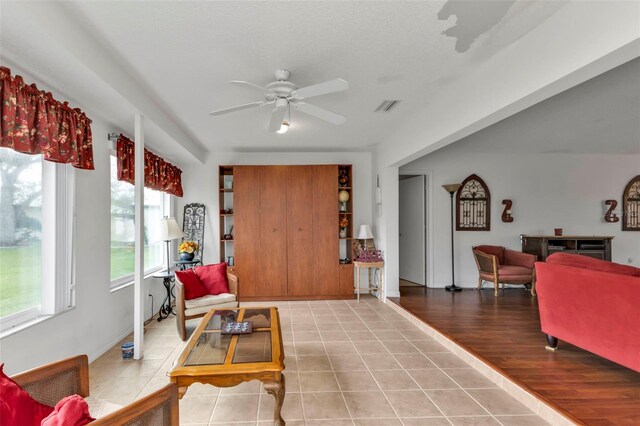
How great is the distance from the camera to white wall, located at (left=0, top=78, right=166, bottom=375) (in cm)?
239

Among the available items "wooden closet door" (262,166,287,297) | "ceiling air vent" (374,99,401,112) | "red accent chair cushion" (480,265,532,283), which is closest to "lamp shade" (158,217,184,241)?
"wooden closet door" (262,166,287,297)

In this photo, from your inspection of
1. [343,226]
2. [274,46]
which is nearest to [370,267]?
[343,226]

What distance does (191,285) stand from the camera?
388 centimetres

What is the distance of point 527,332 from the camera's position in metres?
3.49

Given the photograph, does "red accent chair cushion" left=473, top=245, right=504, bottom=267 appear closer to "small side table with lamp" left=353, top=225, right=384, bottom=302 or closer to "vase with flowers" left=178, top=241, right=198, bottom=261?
"small side table with lamp" left=353, top=225, right=384, bottom=302

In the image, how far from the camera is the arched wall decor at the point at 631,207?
19.9ft

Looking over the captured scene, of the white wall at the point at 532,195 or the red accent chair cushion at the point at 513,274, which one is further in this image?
the white wall at the point at 532,195

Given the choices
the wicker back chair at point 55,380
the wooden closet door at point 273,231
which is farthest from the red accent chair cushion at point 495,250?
the wicker back chair at point 55,380

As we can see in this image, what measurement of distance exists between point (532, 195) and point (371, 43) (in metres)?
5.21

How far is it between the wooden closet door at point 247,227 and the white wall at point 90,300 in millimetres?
1832

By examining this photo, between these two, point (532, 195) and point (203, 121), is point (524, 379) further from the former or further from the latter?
point (532, 195)

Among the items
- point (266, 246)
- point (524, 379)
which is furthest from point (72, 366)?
point (266, 246)

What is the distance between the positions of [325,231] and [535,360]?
3351 mm

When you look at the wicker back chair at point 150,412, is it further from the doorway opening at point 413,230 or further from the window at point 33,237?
the doorway opening at point 413,230
